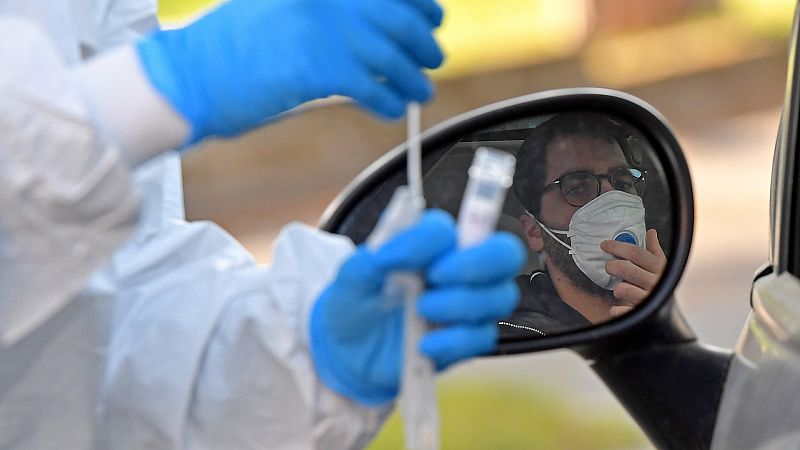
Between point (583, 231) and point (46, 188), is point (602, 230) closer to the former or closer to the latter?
point (583, 231)

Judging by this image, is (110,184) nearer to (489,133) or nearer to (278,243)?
(278,243)

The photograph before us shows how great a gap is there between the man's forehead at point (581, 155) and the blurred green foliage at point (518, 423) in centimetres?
233

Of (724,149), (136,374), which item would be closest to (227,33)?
(136,374)

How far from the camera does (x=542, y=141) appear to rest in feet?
4.47

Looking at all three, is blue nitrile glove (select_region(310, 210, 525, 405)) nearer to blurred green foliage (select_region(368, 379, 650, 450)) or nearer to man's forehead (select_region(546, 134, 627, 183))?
man's forehead (select_region(546, 134, 627, 183))

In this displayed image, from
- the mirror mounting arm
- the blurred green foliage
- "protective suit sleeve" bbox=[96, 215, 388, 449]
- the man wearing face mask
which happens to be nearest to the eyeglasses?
the man wearing face mask

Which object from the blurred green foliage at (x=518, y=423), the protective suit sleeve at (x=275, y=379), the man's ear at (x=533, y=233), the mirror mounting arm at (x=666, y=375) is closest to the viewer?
the protective suit sleeve at (x=275, y=379)

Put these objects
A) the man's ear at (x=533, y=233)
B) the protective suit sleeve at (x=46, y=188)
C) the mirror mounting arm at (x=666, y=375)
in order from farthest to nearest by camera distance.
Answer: the man's ear at (x=533, y=233), the mirror mounting arm at (x=666, y=375), the protective suit sleeve at (x=46, y=188)

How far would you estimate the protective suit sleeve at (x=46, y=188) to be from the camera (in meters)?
0.84

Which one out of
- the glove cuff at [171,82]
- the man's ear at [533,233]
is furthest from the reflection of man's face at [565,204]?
the glove cuff at [171,82]

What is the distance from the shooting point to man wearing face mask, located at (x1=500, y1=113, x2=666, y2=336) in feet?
4.17

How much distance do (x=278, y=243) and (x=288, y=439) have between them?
20cm

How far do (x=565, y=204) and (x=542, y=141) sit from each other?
0.37ft

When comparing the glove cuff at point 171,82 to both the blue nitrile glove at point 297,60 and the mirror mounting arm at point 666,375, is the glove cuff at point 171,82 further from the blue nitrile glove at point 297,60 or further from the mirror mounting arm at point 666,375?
the mirror mounting arm at point 666,375
